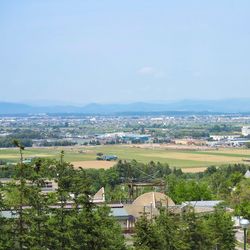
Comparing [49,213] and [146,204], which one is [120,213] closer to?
[146,204]

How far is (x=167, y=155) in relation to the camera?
7081 cm

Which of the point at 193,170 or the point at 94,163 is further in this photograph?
the point at 94,163

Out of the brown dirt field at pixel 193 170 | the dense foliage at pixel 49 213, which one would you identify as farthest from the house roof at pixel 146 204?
the brown dirt field at pixel 193 170

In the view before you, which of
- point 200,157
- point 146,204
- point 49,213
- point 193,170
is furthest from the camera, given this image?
point 200,157

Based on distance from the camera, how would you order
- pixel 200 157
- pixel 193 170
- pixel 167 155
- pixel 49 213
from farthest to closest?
pixel 167 155
pixel 200 157
pixel 193 170
pixel 49 213

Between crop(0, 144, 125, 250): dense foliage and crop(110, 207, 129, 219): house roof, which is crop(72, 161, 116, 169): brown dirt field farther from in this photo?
crop(0, 144, 125, 250): dense foliage

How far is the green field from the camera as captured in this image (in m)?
62.3

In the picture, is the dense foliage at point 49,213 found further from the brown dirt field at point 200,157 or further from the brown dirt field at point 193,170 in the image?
the brown dirt field at point 200,157

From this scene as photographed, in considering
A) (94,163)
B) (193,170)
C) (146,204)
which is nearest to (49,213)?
(146,204)

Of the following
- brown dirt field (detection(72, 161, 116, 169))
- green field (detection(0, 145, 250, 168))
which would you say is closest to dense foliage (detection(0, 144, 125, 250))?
brown dirt field (detection(72, 161, 116, 169))

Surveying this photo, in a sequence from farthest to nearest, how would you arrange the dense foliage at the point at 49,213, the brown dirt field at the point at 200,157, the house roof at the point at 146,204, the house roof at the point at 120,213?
the brown dirt field at the point at 200,157 → the house roof at the point at 146,204 → the house roof at the point at 120,213 → the dense foliage at the point at 49,213

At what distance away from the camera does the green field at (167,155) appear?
2454 inches

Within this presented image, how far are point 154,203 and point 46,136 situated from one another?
260 feet

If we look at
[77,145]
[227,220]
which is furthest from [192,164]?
[227,220]
